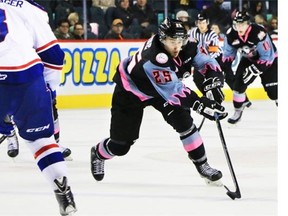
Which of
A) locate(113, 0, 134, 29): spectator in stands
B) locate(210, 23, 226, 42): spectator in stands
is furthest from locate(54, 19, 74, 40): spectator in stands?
locate(210, 23, 226, 42): spectator in stands

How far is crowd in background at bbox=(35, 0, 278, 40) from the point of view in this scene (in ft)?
34.0

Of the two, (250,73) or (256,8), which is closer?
(250,73)


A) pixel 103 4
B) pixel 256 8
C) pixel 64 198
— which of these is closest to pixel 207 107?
pixel 64 198

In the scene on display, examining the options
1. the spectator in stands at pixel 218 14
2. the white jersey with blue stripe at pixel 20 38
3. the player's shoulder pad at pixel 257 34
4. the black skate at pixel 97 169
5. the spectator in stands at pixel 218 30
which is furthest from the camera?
the spectator in stands at pixel 218 14

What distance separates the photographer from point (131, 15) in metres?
11.0

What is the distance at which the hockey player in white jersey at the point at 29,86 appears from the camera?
3539mm

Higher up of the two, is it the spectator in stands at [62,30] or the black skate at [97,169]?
the black skate at [97,169]

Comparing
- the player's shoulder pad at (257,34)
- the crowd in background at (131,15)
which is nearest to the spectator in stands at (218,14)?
the crowd in background at (131,15)

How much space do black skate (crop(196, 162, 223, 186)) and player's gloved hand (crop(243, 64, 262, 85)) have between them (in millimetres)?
3216

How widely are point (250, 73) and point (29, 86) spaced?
4595 millimetres

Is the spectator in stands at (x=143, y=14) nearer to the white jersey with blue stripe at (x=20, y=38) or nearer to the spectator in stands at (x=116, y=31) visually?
the spectator in stands at (x=116, y=31)

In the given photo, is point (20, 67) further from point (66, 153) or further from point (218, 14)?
point (218, 14)

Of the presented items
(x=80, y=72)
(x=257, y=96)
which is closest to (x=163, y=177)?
(x=80, y=72)

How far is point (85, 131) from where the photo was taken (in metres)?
7.94
